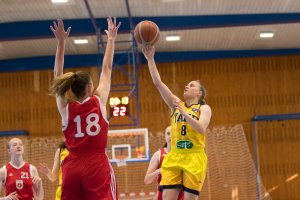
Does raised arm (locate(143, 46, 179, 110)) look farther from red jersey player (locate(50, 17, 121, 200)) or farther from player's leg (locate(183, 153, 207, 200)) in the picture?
red jersey player (locate(50, 17, 121, 200))

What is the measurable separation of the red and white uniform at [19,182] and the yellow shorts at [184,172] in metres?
2.32

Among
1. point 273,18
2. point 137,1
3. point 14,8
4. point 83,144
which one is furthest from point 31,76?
point 83,144

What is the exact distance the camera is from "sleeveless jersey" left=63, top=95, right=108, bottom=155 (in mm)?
4344

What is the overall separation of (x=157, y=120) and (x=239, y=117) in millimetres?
2854

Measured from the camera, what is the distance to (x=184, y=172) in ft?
20.8

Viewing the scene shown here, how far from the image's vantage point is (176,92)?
1886 centimetres

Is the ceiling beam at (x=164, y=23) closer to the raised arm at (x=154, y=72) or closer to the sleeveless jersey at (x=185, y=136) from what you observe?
the raised arm at (x=154, y=72)

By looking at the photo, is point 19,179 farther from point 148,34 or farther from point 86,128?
point 86,128

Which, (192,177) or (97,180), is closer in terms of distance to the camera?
(97,180)

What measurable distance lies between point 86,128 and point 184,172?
2.29 metres

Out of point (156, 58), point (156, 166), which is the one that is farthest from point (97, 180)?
point (156, 58)

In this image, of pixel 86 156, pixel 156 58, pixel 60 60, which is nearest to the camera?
pixel 86 156

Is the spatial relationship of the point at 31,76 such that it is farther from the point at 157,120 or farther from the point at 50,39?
the point at 157,120

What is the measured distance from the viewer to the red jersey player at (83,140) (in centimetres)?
424
